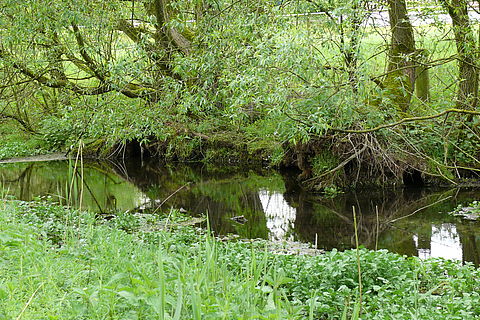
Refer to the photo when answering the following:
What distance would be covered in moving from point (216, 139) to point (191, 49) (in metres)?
9.02

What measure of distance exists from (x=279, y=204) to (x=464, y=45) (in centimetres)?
582

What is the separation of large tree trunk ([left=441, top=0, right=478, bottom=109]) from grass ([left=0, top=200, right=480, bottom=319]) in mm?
4390

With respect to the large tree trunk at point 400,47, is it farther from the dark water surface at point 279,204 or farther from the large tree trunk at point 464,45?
the dark water surface at point 279,204

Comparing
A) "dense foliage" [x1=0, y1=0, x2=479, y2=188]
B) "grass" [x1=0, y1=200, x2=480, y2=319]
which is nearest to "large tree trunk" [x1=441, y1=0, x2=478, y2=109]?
"dense foliage" [x1=0, y1=0, x2=479, y2=188]

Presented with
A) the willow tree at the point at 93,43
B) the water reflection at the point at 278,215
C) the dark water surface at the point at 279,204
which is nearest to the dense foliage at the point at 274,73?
the willow tree at the point at 93,43

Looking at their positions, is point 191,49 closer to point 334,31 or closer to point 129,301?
point 334,31

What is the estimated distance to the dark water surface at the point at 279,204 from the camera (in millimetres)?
10594

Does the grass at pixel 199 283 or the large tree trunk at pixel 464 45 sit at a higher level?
the large tree trunk at pixel 464 45

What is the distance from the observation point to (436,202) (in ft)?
43.9

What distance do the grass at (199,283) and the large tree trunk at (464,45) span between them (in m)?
A: 4.39

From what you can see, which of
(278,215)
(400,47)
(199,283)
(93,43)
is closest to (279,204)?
(278,215)

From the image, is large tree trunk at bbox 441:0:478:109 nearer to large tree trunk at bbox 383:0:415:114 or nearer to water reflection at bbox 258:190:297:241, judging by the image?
large tree trunk at bbox 383:0:415:114

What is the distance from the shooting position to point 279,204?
47.2 ft

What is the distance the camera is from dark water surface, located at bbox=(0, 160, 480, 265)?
10594 millimetres
